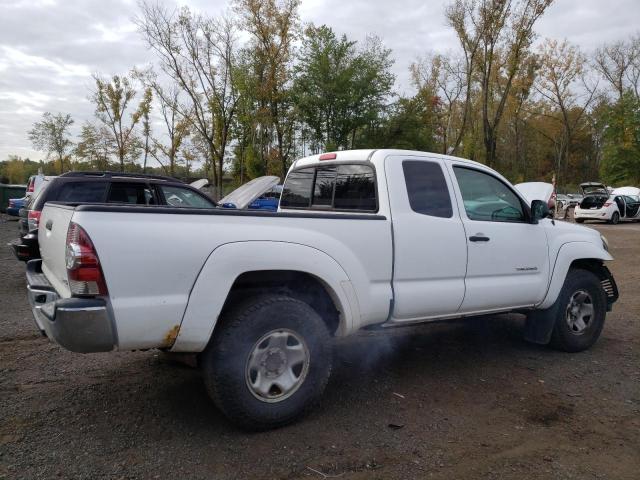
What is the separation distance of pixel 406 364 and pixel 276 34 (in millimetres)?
23918

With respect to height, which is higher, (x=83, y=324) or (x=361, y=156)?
(x=361, y=156)

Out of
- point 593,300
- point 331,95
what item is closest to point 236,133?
point 331,95

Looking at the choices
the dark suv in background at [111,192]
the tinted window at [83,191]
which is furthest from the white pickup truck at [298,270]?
the tinted window at [83,191]

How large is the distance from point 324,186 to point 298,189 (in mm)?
406

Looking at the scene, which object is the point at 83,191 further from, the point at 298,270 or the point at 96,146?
the point at 96,146

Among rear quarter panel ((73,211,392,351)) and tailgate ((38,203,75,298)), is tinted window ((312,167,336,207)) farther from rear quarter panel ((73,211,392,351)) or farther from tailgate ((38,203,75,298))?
tailgate ((38,203,75,298))

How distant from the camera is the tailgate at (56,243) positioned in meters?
2.95

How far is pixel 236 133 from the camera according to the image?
34438 millimetres

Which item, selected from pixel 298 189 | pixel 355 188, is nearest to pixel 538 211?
pixel 355 188

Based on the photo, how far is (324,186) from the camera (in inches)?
189

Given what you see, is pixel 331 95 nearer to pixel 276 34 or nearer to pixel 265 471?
pixel 276 34

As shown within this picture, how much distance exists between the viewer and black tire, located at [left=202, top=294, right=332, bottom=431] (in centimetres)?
310

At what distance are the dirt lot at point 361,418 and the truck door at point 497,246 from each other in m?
0.75

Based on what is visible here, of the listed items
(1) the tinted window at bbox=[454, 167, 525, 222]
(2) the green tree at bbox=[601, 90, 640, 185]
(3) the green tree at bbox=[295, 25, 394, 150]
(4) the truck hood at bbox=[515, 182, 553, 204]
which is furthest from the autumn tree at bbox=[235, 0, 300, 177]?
Result: (2) the green tree at bbox=[601, 90, 640, 185]
